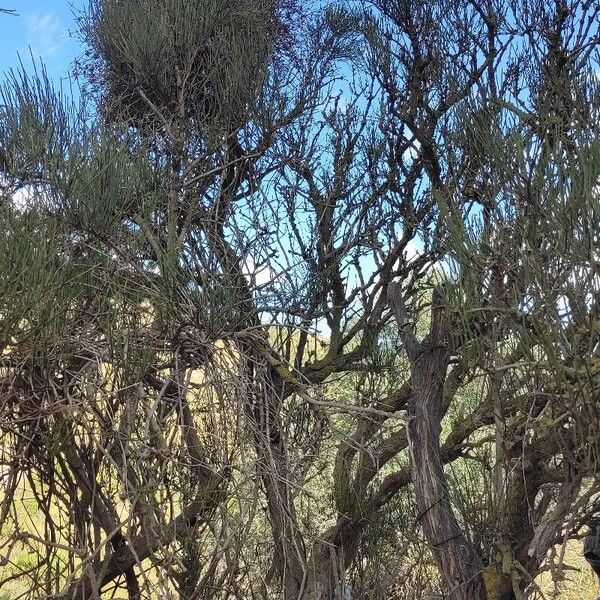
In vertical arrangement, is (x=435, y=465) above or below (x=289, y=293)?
below

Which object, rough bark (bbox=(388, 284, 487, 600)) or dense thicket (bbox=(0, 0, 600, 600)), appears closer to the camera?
dense thicket (bbox=(0, 0, 600, 600))

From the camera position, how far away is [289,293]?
3.39 metres

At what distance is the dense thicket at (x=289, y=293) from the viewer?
224cm

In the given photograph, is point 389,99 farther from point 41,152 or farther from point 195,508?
point 195,508

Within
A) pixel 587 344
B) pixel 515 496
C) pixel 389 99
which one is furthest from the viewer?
pixel 389 99

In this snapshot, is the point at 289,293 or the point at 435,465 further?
the point at 289,293

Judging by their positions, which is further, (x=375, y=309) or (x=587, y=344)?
(x=375, y=309)

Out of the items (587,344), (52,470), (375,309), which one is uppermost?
(375,309)

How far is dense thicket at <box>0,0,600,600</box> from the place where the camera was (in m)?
2.24

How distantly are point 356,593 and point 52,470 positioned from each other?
1.84 m

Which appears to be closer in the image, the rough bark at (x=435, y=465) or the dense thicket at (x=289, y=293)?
the dense thicket at (x=289, y=293)

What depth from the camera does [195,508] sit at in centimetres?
321

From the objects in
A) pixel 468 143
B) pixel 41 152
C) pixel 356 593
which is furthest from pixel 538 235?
pixel 356 593

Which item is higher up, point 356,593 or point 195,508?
point 195,508
